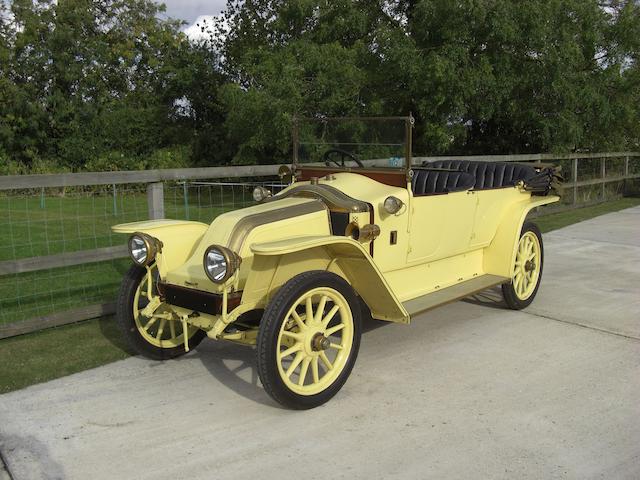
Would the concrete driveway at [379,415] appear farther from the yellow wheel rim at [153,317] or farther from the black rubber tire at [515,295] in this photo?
the black rubber tire at [515,295]

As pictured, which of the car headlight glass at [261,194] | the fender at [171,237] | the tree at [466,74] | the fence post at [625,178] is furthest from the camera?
the fence post at [625,178]

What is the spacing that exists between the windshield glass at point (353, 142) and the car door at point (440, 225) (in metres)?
0.37

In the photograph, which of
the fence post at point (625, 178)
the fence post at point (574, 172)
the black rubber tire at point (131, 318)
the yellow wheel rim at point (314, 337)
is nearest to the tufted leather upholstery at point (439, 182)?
the yellow wheel rim at point (314, 337)

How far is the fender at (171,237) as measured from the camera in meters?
3.82

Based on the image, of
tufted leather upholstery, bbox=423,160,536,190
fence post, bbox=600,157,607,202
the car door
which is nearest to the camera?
the car door

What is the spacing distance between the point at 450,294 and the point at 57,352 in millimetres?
2867

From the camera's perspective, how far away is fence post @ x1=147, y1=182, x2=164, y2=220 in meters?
5.09

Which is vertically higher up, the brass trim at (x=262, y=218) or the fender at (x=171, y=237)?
the brass trim at (x=262, y=218)

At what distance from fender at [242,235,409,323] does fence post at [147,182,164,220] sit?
198cm

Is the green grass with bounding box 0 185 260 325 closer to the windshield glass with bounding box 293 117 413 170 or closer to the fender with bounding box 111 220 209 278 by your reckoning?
the windshield glass with bounding box 293 117 413 170

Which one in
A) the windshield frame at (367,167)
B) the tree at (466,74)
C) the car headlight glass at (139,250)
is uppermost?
the tree at (466,74)

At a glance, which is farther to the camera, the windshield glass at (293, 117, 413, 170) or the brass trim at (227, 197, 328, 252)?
the windshield glass at (293, 117, 413, 170)

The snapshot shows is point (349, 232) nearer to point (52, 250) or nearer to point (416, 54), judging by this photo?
point (52, 250)

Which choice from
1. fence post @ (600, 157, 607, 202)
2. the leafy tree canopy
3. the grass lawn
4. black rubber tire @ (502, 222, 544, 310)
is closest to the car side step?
black rubber tire @ (502, 222, 544, 310)
